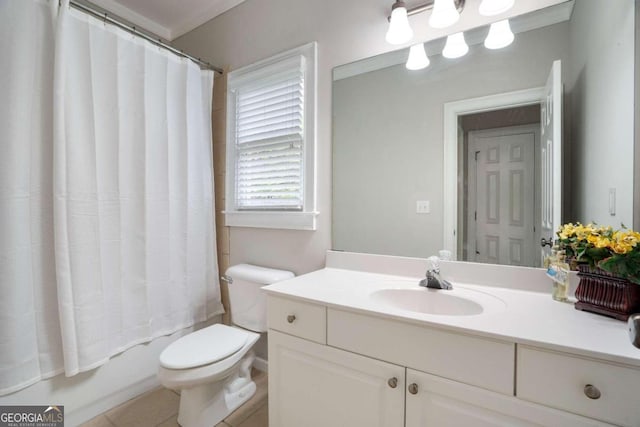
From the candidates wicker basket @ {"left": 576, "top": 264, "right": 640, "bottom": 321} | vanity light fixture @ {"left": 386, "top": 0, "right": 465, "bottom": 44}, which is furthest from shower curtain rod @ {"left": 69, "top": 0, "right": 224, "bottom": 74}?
wicker basket @ {"left": 576, "top": 264, "right": 640, "bottom": 321}

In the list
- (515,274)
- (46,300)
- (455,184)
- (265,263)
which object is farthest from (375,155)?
(46,300)

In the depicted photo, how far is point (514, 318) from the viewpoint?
0.89 meters

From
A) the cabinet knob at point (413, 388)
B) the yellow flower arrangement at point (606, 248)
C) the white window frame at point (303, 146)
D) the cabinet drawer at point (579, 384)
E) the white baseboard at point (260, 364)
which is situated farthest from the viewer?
the white baseboard at point (260, 364)

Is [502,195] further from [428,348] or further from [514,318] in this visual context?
[428,348]

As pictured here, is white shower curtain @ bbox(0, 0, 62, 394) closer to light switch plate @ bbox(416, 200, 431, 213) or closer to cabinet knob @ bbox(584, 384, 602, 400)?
light switch plate @ bbox(416, 200, 431, 213)

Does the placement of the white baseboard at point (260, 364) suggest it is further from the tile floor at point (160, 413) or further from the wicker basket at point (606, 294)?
the wicker basket at point (606, 294)

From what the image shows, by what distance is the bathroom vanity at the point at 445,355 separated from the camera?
71 centimetres

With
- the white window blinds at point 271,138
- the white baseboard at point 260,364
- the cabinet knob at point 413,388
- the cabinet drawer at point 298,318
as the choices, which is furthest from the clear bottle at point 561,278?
the white baseboard at point 260,364

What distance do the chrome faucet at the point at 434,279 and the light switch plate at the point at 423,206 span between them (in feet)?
0.79

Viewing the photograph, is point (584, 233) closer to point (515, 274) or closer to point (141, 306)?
point (515, 274)

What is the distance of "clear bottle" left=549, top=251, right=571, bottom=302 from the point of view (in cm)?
101

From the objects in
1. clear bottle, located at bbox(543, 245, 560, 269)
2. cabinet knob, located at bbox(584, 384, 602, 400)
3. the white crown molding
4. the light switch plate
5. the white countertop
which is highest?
the white crown molding

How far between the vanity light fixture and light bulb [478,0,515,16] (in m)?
0.09

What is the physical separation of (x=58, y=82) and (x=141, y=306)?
118 cm
